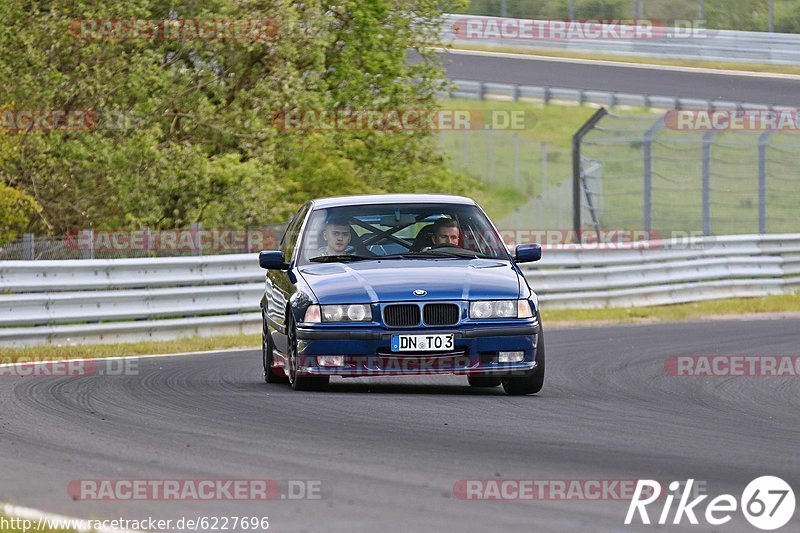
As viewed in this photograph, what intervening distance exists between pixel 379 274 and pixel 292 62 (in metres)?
17.6

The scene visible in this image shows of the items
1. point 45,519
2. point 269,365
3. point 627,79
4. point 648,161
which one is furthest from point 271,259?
point 627,79

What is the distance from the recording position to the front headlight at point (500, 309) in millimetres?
11328

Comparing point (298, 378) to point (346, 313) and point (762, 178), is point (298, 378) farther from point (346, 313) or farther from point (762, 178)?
point (762, 178)

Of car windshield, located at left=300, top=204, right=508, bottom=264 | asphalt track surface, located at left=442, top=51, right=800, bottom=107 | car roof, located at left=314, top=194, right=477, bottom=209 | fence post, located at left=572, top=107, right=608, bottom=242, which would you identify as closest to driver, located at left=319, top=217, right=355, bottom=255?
car windshield, located at left=300, top=204, right=508, bottom=264

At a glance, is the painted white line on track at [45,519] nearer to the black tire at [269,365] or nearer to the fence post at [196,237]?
the black tire at [269,365]

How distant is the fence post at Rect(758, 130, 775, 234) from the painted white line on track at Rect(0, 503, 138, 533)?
71.3 feet

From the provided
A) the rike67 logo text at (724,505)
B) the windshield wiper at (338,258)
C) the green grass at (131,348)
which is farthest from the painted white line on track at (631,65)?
the rike67 logo text at (724,505)

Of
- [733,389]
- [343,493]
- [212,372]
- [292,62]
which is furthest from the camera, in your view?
[292,62]

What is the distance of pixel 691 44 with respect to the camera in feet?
144

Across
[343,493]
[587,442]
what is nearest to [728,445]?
[587,442]

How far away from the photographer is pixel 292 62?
28766mm

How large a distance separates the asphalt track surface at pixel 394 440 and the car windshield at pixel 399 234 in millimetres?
1058

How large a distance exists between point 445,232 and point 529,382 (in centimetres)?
148

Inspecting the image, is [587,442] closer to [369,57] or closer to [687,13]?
[369,57]
